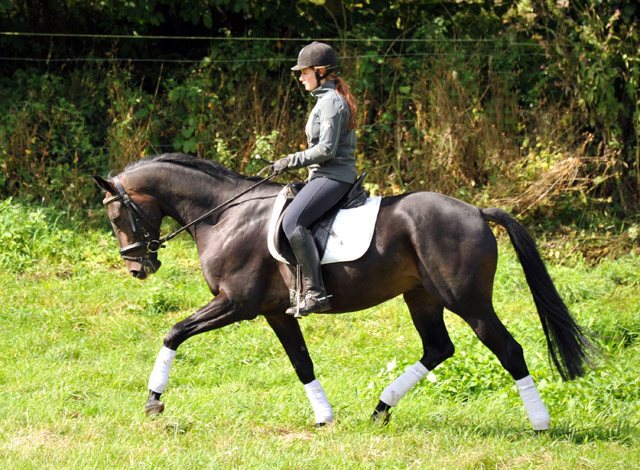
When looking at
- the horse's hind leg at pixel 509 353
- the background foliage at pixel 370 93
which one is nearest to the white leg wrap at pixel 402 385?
the horse's hind leg at pixel 509 353

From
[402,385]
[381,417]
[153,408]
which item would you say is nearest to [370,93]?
[402,385]

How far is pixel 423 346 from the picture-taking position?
19.3 ft

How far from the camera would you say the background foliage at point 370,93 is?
34.7ft

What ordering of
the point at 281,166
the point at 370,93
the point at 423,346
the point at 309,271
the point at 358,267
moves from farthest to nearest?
the point at 370,93 < the point at 423,346 < the point at 281,166 < the point at 358,267 < the point at 309,271

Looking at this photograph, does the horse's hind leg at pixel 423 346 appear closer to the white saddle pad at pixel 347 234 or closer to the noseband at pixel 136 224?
the white saddle pad at pixel 347 234

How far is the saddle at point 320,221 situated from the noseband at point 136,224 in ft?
3.17

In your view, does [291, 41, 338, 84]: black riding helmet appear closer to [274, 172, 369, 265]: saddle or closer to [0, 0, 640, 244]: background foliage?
[274, 172, 369, 265]: saddle

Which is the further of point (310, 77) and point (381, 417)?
point (381, 417)

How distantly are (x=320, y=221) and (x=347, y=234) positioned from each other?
0.21m

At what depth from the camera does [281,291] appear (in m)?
5.60

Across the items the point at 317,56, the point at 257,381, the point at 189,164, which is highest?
the point at 317,56

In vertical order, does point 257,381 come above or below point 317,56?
below

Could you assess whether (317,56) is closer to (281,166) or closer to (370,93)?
(281,166)

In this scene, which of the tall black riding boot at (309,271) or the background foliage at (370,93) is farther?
the background foliage at (370,93)
